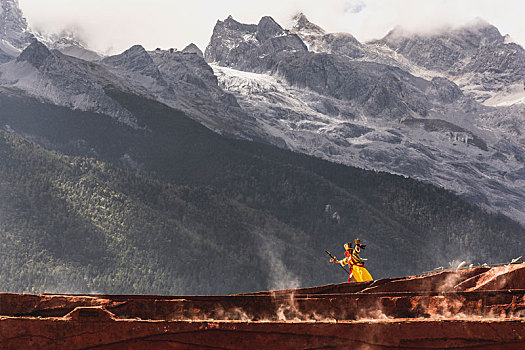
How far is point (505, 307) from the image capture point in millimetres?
15305

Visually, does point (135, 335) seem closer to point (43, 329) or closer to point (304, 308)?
point (43, 329)

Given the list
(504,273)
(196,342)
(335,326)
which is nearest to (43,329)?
(196,342)

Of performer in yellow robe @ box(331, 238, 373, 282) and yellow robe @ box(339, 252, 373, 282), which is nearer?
performer in yellow robe @ box(331, 238, 373, 282)

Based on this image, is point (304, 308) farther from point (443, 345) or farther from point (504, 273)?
point (504, 273)

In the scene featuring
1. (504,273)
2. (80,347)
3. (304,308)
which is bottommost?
(80,347)

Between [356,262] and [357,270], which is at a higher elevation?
[356,262]

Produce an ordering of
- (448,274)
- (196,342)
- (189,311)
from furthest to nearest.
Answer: (448,274), (189,311), (196,342)

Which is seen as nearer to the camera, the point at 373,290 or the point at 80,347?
the point at 80,347

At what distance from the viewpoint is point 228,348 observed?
41.7ft

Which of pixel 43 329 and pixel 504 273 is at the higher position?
pixel 504 273

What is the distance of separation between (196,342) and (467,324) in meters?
4.66

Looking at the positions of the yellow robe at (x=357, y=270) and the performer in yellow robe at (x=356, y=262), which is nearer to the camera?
the performer in yellow robe at (x=356, y=262)

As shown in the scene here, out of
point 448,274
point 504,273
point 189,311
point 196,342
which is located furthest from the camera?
point 448,274

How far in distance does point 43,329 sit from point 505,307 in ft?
30.0
